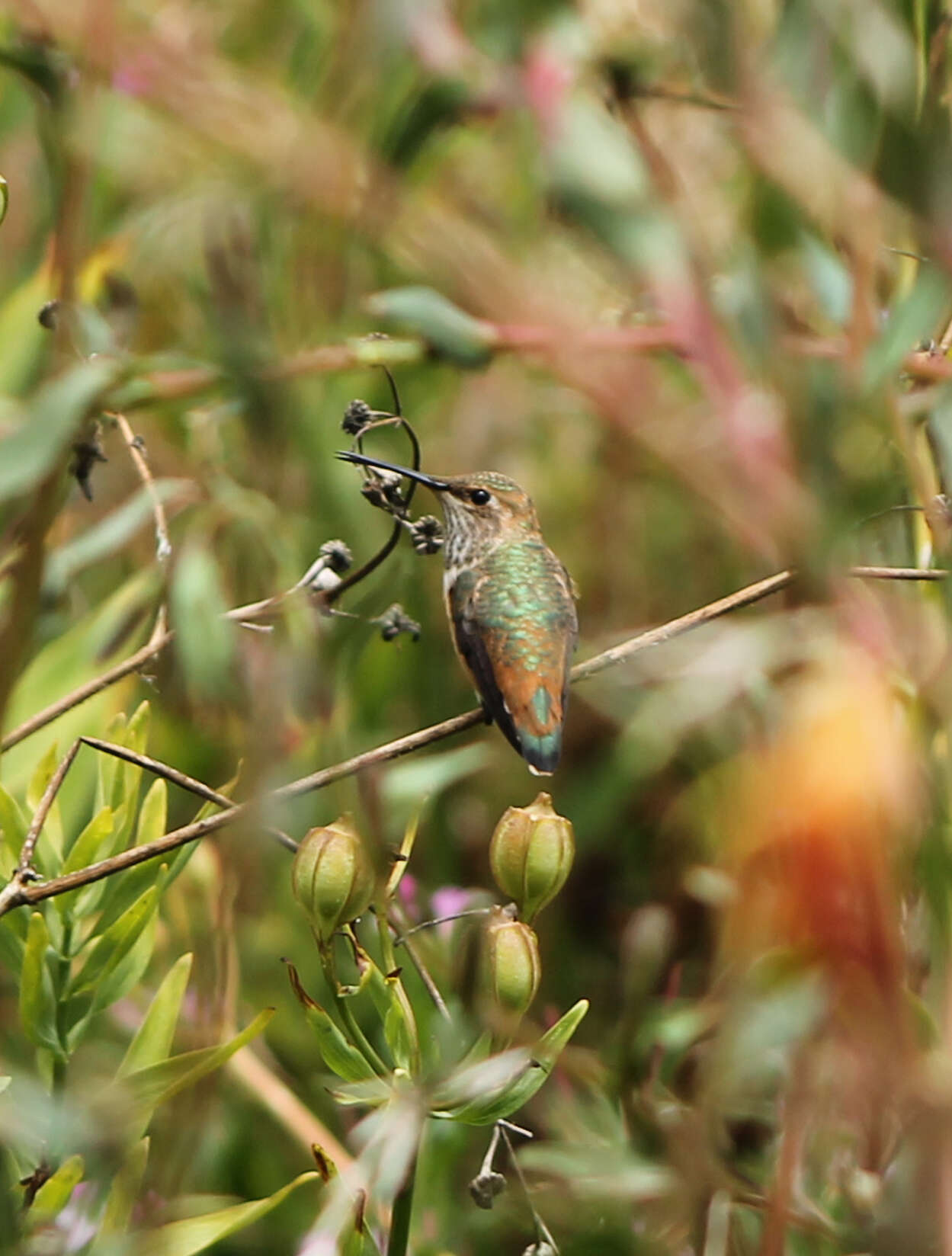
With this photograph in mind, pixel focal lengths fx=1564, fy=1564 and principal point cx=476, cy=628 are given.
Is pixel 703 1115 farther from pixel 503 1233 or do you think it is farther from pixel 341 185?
pixel 503 1233

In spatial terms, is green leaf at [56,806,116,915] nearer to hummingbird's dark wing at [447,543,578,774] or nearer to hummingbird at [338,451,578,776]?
hummingbird at [338,451,578,776]

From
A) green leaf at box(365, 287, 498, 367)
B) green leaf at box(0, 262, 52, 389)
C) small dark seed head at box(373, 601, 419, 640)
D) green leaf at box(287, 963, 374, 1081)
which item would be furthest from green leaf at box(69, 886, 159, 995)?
green leaf at box(0, 262, 52, 389)

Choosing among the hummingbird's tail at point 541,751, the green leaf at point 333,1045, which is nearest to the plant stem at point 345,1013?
the green leaf at point 333,1045

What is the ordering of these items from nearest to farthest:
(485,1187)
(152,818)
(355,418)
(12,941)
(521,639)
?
(485,1187) < (12,941) < (152,818) < (355,418) < (521,639)

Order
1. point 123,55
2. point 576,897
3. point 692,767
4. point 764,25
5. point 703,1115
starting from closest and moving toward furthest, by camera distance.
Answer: point 703,1115, point 123,55, point 764,25, point 692,767, point 576,897

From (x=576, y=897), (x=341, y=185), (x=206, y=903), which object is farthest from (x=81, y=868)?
(x=576, y=897)

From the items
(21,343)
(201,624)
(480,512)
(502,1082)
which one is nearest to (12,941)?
(201,624)

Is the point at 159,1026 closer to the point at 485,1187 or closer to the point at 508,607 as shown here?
the point at 485,1187
